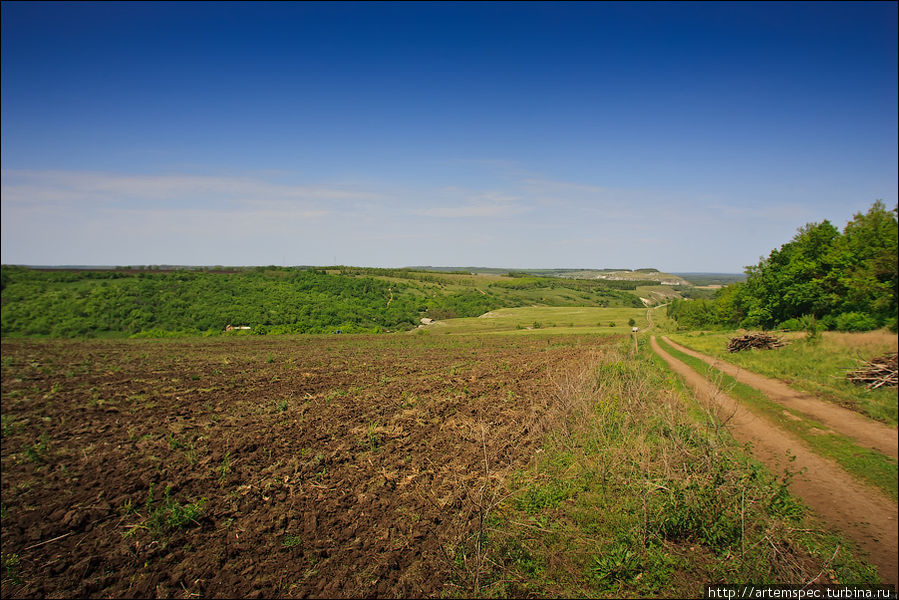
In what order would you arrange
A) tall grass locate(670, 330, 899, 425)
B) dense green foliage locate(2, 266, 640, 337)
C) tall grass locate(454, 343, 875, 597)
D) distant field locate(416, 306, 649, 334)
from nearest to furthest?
tall grass locate(670, 330, 899, 425), tall grass locate(454, 343, 875, 597), dense green foliage locate(2, 266, 640, 337), distant field locate(416, 306, 649, 334)

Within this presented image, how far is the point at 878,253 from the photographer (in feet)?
8.20

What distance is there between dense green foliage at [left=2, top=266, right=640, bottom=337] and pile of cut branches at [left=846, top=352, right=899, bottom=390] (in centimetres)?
5208

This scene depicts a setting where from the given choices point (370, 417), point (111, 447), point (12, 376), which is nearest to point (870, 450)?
point (370, 417)

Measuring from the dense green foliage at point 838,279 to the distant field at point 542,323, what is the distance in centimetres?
4758

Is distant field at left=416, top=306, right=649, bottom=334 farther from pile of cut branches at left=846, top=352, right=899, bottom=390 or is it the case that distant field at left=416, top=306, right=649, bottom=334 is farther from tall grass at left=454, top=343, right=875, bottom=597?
pile of cut branches at left=846, top=352, right=899, bottom=390

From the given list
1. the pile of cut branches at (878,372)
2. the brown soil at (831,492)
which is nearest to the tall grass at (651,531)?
the brown soil at (831,492)

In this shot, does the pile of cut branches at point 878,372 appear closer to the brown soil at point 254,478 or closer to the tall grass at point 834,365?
the tall grass at point 834,365

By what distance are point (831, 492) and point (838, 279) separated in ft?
11.9

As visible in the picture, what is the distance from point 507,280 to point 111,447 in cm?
10715

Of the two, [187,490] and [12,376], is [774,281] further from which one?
[12,376]

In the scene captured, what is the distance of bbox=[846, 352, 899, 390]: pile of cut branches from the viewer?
214 centimetres

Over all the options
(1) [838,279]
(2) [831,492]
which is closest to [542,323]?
(2) [831,492]

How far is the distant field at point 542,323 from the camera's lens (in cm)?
5425

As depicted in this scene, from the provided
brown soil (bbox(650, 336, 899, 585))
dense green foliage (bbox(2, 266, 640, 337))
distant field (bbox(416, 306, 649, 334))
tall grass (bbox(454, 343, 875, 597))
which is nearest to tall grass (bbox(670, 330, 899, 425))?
brown soil (bbox(650, 336, 899, 585))
